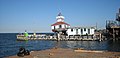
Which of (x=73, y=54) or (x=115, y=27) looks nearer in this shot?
(x=73, y=54)

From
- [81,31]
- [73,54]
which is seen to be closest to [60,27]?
[81,31]

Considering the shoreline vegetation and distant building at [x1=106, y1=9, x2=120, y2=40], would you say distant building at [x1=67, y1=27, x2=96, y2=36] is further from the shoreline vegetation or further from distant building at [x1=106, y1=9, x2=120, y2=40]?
the shoreline vegetation

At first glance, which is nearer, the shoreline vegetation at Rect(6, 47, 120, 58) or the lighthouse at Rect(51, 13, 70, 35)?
the shoreline vegetation at Rect(6, 47, 120, 58)

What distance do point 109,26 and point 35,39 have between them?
3015 centimetres

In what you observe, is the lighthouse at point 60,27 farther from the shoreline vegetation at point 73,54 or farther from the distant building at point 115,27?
the shoreline vegetation at point 73,54

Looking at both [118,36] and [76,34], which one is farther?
[76,34]

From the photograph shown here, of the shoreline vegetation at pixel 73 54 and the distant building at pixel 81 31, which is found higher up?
the distant building at pixel 81 31

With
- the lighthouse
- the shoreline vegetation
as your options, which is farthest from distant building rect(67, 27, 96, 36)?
the shoreline vegetation

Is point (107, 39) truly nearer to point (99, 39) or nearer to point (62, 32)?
point (99, 39)

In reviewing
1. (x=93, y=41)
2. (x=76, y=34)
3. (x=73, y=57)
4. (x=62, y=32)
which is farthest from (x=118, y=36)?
(x=73, y=57)

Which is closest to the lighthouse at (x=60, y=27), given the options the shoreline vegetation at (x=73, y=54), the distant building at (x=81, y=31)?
the distant building at (x=81, y=31)

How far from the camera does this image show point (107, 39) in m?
81.1

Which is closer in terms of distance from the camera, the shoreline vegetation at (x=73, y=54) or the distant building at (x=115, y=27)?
the shoreline vegetation at (x=73, y=54)

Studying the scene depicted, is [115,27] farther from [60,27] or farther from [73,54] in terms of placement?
[73,54]
